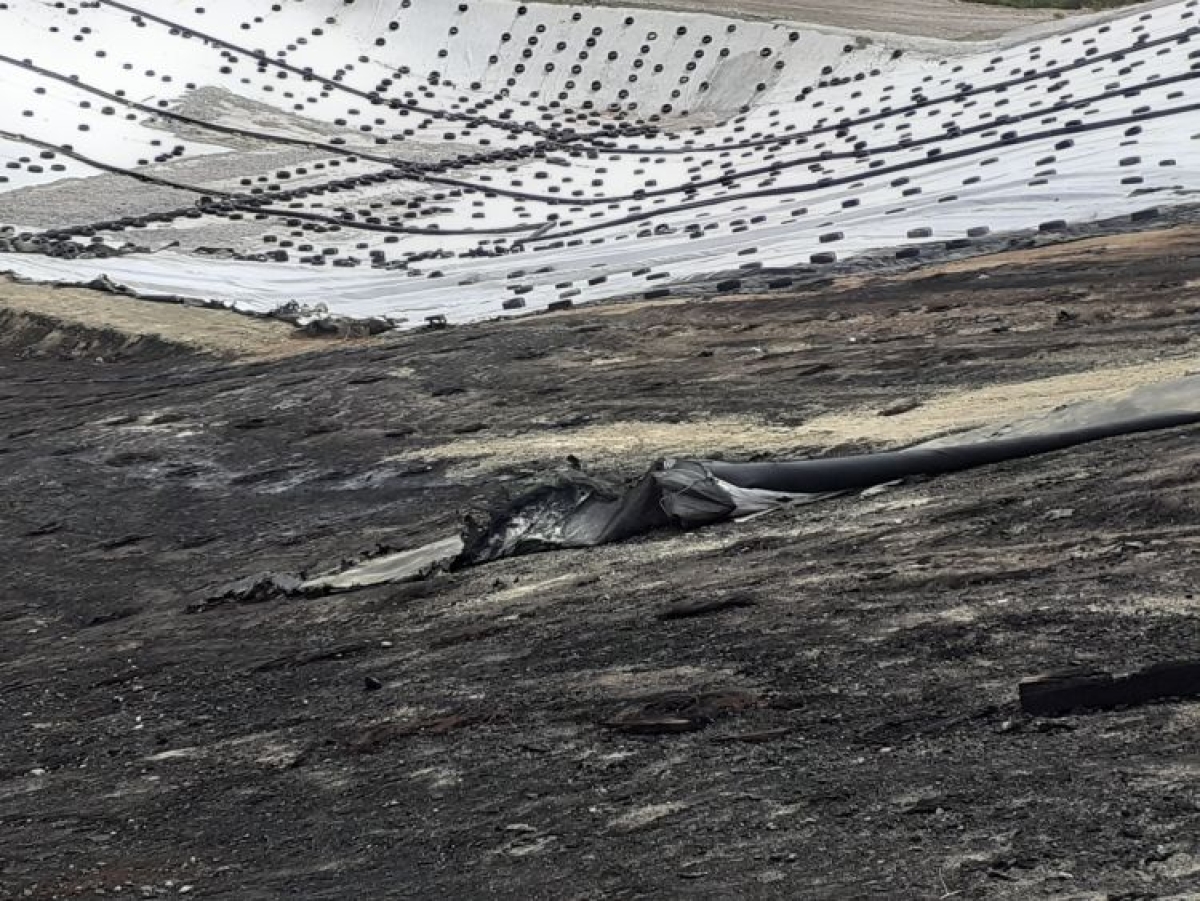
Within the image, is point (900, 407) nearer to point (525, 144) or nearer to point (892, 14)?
point (525, 144)

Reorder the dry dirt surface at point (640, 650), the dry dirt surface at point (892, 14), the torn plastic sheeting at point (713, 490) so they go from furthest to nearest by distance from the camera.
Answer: the dry dirt surface at point (892, 14), the torn plastic sheeting at point (713, 490), the dry dirt surface at point (640, 650)

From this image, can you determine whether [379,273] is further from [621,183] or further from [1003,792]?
[1003,792]

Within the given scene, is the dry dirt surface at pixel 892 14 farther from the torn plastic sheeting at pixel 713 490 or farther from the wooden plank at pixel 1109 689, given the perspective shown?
the wooden plank at pixel 1109 689

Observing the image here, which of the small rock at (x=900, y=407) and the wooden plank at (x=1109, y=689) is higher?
the wooden plank at (x=1109, y=689)

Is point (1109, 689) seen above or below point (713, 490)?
above

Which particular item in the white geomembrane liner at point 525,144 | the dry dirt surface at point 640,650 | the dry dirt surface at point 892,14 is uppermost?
the dry dirt surface at point 892,14

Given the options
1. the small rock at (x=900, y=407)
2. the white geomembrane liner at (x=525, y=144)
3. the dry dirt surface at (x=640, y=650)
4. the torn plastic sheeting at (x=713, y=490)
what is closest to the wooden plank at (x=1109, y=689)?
the dry dirt surface at (x=640, y=650)

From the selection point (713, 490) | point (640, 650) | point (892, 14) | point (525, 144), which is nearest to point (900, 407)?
point (713, 490)
